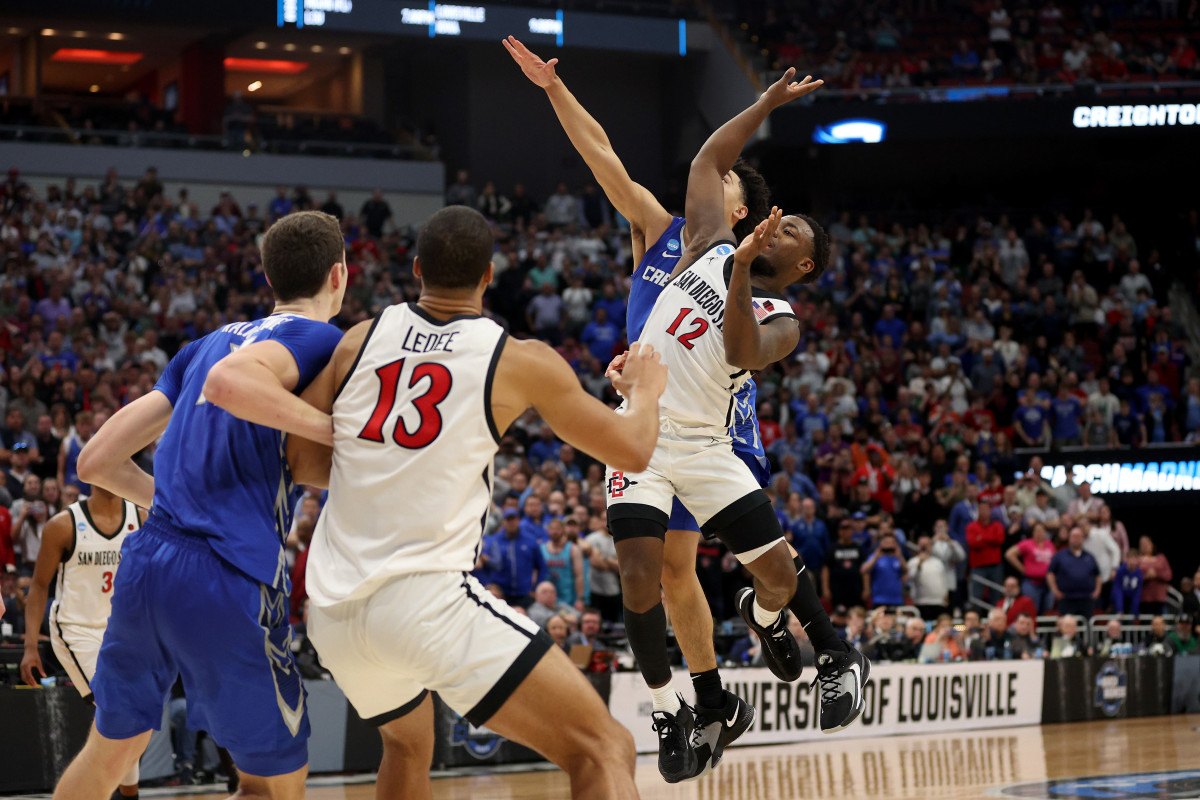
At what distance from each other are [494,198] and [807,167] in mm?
8051

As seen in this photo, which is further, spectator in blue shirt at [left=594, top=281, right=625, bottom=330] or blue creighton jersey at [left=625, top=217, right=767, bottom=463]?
spectator in blue shirt at [left=594, top=281, right=625, bottom=330]

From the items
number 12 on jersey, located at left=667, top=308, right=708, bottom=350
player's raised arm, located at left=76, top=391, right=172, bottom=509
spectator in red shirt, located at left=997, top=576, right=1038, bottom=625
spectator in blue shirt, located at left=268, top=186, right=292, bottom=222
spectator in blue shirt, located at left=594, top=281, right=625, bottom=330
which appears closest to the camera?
player's raised arm, located at left=76, top=391, right=172, bottom=509

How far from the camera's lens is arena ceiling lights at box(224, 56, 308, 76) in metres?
30.9

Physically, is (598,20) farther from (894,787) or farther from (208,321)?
(894,787)

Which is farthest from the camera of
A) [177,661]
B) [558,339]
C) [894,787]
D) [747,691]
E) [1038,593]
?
[558,339]

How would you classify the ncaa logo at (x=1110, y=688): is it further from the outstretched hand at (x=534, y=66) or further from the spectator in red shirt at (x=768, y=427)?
the outstretched hand at (x=534, y=66)

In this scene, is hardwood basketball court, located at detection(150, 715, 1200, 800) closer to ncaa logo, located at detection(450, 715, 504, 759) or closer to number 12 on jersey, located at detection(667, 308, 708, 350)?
ncaa logo, located at detection(450, 715, 504, 759)

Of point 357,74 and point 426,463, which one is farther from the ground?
point 357,74

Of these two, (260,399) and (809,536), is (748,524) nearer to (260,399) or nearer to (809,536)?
(260,399)

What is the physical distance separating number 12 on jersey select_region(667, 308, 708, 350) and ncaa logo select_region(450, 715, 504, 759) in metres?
6.67

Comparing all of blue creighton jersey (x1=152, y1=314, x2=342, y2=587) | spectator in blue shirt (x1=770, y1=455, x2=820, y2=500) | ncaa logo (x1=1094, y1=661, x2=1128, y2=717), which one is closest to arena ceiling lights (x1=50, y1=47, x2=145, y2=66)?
spectator in blue shirt (x1=770, y1=455, x2=820, y2=500)

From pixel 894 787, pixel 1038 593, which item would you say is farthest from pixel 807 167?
pixel 894 787

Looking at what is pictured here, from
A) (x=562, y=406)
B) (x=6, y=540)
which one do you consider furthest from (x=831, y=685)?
(x=6, y=540)

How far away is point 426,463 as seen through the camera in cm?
425
